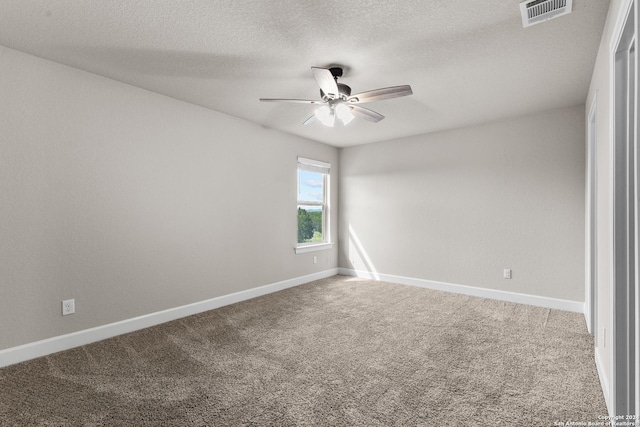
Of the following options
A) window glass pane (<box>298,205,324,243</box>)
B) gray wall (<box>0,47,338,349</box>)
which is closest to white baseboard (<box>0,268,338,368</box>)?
gray wall (<box>0,47,338,349</box>)

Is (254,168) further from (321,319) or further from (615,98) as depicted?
(615,98)

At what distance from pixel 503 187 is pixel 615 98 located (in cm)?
274

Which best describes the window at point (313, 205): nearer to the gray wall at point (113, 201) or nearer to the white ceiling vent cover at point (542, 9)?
the gray wall at point (113, 201)

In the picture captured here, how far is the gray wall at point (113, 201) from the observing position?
2.59 metres

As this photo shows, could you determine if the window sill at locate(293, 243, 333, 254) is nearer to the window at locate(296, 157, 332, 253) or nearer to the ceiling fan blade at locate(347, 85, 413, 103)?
the window at locate(296, 157, 332, 253)

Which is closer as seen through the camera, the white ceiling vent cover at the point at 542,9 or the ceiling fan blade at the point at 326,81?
the white ceiling vent cover at the point at 542,9

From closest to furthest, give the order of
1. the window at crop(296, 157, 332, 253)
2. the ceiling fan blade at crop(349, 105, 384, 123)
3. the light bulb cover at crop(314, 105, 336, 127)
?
the light bulb cover at crop(314, 105, 336, 127), the ceiling fan blade at crop(349, 105, 384, 123), the window at crop(296, 157, 332, 253)

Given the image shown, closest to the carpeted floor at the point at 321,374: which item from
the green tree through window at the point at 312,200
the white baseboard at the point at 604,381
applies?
the white baseboard at the point at 604,381

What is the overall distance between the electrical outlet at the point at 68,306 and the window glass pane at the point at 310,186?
10.8ft

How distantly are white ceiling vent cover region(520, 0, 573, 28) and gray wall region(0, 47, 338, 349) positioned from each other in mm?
3233

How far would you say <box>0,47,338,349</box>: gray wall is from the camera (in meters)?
2.59

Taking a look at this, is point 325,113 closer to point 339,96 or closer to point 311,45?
point 339,96

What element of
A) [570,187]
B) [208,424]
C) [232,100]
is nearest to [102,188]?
[232,100]

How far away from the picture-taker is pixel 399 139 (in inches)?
211
